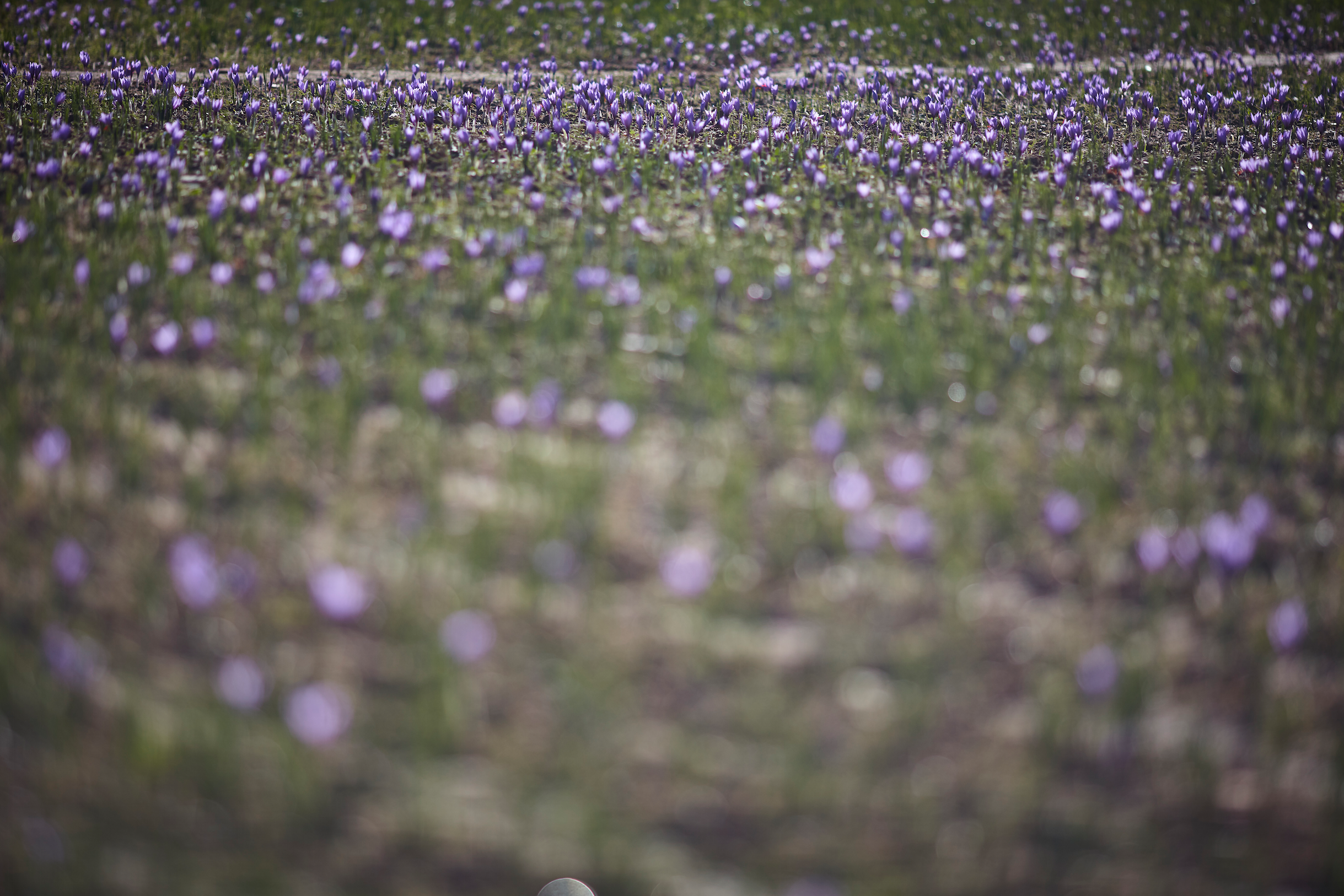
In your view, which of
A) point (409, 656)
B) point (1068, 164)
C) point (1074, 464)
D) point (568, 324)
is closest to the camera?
point (409, 656)

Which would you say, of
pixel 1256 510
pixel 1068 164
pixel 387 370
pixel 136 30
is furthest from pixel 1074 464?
pixel 136 30

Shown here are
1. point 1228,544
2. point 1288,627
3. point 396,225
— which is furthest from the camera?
point 396,225

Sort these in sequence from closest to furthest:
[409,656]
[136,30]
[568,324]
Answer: [409,656] → [568,324] → [136,30]

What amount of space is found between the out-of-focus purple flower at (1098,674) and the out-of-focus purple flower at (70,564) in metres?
2.41

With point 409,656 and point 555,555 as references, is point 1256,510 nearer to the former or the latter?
point 555,555

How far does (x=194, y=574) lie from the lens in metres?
2.04

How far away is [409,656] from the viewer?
2074 millimetres

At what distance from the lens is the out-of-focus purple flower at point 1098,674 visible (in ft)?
6.52

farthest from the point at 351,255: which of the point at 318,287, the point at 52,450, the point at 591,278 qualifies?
the point at 52,450

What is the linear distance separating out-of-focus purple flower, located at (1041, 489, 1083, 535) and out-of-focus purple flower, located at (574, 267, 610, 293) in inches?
78.2

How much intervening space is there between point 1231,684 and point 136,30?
34.3 ft

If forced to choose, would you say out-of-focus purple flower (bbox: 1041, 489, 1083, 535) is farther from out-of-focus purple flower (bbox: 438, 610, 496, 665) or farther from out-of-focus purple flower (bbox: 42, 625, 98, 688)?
out-of-focus purple flower (bbox: 42, 625, 98, 688)

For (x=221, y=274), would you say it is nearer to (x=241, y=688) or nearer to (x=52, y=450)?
(x=52, y=450)

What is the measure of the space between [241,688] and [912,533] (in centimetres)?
168
